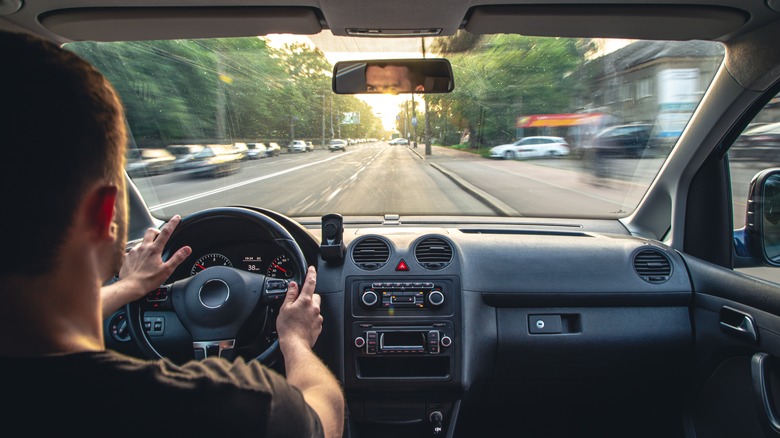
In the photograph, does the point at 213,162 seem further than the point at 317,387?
Yes

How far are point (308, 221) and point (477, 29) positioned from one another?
1.87 meters

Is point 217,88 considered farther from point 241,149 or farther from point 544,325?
point 544,325

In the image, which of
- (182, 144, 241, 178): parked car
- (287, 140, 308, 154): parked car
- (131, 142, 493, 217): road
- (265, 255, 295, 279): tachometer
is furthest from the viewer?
(287, 140, 308, 154): parked car

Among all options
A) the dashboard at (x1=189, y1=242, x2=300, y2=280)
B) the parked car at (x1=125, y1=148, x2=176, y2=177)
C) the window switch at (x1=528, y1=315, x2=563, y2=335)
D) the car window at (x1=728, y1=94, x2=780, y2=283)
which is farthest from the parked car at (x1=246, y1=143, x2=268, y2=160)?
the car window at (x1=728, y1=94, x2=780, y2=283)

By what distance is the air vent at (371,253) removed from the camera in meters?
3.24

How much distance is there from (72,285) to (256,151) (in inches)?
143

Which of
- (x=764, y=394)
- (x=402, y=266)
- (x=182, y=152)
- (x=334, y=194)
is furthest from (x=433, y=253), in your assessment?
(x=182, y=152)

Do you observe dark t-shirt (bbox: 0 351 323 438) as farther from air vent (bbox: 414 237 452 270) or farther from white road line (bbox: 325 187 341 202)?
white road line (bbox: 325 187 341 202)

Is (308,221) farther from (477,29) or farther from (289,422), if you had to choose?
(289,422)

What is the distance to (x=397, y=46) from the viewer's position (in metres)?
3.39

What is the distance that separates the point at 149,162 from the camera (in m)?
3.84

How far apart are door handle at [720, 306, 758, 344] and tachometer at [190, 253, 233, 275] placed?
9.62 ft

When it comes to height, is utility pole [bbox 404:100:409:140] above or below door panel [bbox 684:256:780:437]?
above

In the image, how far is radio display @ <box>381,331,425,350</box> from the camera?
315cm
